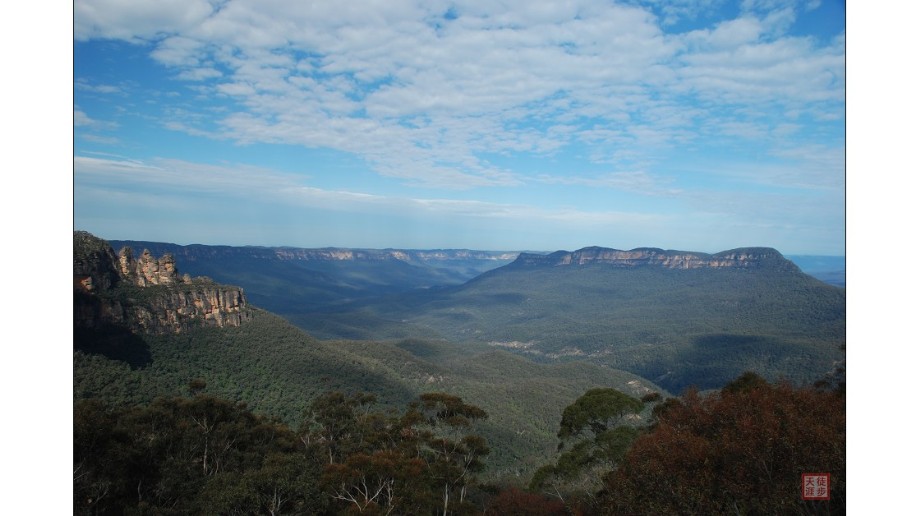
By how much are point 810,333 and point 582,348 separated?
143ft

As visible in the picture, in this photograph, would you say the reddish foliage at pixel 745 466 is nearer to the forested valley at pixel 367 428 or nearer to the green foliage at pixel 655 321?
the forested valley at pixel 367 428

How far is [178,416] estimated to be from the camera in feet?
65.0

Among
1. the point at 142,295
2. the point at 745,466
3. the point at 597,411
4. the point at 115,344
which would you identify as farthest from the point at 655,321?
the point at 745,466

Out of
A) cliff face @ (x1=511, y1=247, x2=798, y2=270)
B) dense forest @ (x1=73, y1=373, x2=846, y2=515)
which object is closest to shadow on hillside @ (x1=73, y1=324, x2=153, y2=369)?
dense forest @ (x1=73, y1=373, x2=846, y2=515)

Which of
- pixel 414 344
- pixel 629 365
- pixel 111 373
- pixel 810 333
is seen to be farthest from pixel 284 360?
pixel 810 333

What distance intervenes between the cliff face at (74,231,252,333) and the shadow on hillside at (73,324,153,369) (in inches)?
24.3

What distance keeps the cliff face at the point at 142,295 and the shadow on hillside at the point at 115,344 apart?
24.3 inches

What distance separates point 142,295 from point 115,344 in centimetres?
857

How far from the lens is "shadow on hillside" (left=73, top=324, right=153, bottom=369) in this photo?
1224 inches

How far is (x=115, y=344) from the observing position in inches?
1302

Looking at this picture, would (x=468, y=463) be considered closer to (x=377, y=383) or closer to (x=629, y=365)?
(x=377, y=383)

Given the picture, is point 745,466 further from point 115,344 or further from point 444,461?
point 115,344

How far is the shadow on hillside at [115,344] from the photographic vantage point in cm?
3109

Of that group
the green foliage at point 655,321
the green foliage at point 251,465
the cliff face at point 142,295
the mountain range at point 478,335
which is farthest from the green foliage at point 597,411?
the green foliage at point 655,321
